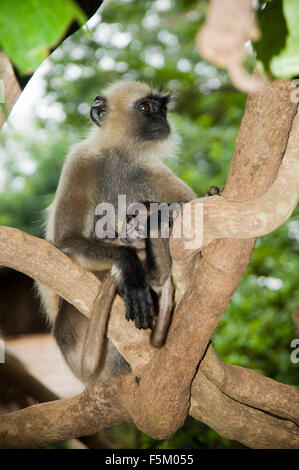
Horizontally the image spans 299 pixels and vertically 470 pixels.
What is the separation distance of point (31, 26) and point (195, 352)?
4.33 feet

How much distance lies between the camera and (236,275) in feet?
4.63

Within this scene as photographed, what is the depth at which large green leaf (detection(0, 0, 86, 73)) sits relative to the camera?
40cm

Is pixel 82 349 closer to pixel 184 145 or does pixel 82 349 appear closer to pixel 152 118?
pixel 152 118

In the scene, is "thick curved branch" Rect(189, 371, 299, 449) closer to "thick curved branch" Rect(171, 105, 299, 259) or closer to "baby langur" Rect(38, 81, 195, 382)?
"baby langur" Rect(38, 81, 195, 382)

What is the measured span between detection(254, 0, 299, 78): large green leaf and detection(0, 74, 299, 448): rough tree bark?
2.26 feet

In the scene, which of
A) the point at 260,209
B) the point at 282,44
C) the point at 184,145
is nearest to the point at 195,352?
the point at 260,209

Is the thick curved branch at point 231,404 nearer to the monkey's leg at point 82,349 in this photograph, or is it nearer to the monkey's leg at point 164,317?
the monkey's leg at point 82,349

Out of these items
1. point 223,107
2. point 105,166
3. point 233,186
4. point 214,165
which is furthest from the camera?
point 223,107

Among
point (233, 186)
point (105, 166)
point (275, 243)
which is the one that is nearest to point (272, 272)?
point (275, 243)

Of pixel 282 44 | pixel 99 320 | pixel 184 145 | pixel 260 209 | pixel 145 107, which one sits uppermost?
pixel 282 44

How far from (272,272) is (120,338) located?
2.72 metres

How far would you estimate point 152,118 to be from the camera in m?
2.51

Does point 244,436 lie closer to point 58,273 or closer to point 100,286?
Answer: point 100,286

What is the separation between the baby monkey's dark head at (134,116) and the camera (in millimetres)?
2463
